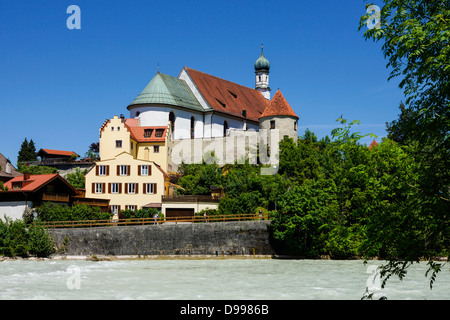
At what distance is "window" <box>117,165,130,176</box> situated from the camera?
176 ft

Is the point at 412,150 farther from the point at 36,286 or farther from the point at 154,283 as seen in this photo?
the point at 36,286

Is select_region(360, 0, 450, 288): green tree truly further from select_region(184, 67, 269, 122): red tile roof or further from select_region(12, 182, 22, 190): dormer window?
select_region(184, 67, 269, 122): red tile roof

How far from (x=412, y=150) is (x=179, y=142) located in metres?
60.3

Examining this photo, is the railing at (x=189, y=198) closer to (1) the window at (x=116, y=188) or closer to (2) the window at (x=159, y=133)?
(1) the window at (x=116, y=188)

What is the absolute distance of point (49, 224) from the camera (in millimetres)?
45375

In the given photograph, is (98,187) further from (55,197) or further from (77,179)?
(77,179)

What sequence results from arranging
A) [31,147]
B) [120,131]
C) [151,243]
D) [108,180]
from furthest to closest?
1. [31,147]
2. [120,131]
3. [108,180]
4. [151,243]

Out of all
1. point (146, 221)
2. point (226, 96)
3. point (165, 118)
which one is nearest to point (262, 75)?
point (226, 96)

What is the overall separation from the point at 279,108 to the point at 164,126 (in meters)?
15.2

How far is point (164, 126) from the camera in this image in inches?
2729

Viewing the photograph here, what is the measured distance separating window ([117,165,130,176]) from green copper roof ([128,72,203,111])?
1944 centimetres

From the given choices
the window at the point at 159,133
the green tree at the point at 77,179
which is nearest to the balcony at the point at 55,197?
the green tree at the point at 77,179

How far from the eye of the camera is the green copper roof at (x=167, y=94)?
72250mm

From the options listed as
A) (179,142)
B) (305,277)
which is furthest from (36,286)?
(179,142)
